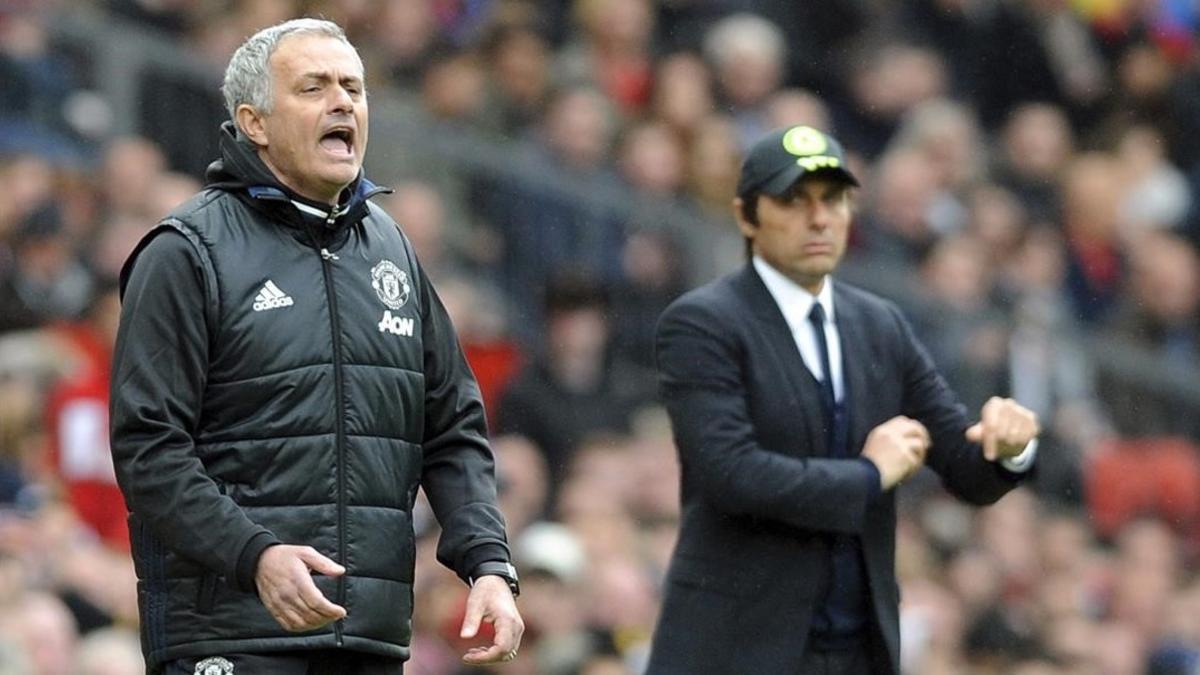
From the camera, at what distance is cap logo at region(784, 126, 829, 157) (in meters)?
7.48

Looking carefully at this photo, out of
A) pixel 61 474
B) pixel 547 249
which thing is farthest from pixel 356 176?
pixel 547 249

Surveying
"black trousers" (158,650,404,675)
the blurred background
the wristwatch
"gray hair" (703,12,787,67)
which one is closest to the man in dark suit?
the wristwatch

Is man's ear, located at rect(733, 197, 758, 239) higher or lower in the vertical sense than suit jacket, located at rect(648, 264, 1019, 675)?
higher

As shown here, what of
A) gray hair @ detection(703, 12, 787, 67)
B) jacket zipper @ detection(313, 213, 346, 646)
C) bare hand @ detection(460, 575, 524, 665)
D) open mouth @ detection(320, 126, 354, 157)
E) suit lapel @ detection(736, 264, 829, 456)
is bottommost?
bare hand @ detection(460, 575, 524, 665)

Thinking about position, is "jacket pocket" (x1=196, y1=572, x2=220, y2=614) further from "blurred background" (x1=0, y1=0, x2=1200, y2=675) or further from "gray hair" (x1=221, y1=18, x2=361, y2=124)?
"blurred background" (x1=0, y1=0, x2=1200, y2=675)

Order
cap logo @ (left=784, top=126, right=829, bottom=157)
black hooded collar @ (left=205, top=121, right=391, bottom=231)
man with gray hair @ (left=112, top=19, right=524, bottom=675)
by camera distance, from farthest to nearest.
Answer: cap logo @ (left=784, top=126, right=829, bottom=157) < black hooded collar @ (left=205, top=121, right=391, bottom=231) < man with gray hair @ (left=112, top=19, right=524, bottom=675)

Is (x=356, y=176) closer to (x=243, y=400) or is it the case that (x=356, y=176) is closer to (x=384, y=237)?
(x=384, y=237)

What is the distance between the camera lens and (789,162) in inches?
295

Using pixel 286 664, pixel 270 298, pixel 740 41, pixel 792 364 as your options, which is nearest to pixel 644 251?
pixel 740 41

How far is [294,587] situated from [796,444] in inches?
84.7

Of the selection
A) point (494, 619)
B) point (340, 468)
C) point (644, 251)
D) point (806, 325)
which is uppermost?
point (644, 251)

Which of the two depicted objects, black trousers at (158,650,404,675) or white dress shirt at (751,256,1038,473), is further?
white dress shirt at (751,256,1038,473)

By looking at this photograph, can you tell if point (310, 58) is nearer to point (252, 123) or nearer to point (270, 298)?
point (252, 123)

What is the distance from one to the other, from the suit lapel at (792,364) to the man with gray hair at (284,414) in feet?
4.77
